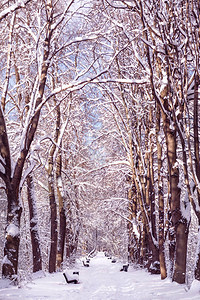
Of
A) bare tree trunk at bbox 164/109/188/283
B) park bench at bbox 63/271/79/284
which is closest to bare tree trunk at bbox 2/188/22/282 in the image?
bare tree trunk at bbox 164/109/188/283

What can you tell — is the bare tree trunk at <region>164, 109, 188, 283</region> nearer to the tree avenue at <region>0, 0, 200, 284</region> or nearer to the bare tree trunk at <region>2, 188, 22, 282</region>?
the tree avenue at <region>0, 0, 200, 284</region>

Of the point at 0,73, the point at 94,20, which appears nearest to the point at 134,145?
the point at 94,20

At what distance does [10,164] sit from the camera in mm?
6746

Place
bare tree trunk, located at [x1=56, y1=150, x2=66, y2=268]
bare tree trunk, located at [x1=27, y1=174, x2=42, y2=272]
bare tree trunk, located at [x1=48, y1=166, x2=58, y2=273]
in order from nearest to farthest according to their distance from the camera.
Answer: bare tree trunk, located at [x1=27, y1=174, x2=42, y2=272]
bare tree trunk, located at [x1=48, y1=166, x2=58, y2=273]
bare tree trunk, located at [x1=56, y1=150, x2=66, y2=268]

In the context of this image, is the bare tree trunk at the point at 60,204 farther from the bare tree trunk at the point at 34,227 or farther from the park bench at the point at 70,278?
the park bench at the point at 70,278

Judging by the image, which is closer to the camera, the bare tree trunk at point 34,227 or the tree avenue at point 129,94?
the tree avenue at point 129,94

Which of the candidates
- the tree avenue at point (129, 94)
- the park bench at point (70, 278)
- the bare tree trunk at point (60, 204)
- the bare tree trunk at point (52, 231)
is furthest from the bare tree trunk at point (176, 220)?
the bare tree trunk at point (60, 204)

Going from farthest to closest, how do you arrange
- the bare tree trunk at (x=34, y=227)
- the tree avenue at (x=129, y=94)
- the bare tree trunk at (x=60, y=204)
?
the bare tree trunk at (x=60, y=204) → the bare tree trunk at (x=34, y=227) → the tree avenue at (x=129, y=94)

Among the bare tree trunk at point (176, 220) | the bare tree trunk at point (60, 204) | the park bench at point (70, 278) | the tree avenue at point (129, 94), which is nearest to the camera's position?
the tree avenue at point (129, 94)

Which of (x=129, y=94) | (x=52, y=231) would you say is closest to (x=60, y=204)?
(x=52, y=231)

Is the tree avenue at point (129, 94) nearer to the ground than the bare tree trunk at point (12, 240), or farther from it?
farther from it

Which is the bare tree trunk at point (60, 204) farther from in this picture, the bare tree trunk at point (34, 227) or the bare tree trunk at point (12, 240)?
the bare tree trunk at point (12, 240)

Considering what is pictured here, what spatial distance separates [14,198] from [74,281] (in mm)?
4609

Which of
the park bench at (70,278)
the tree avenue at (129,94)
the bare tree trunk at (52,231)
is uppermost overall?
the tree avenue at (129,94)
